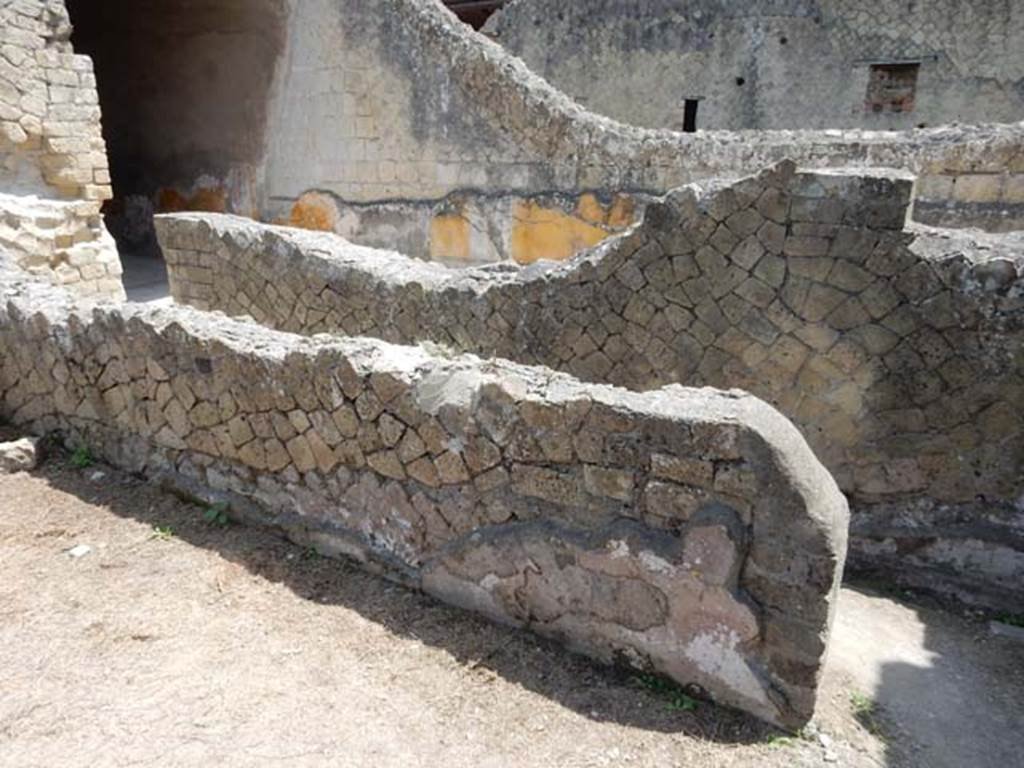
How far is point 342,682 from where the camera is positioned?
8.24ft

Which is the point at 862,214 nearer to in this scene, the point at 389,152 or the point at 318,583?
the point at 318,583

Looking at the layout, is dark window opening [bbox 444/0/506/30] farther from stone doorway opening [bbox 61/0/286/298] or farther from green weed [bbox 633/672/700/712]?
green weed [bbox 633/672/700/712]

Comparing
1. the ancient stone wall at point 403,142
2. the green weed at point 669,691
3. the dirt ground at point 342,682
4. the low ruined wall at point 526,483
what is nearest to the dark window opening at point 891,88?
the ancient stone wall at point 403,142

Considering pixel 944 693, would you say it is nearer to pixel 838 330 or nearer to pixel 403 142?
pixel 838 330

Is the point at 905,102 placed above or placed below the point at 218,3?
below

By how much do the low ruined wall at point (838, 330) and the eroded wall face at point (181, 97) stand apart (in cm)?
642

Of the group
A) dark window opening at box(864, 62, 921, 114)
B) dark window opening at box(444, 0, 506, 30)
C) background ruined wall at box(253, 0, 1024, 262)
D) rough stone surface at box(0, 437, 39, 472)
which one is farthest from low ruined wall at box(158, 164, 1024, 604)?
dark window opening at box(444, 0, 506, 30)

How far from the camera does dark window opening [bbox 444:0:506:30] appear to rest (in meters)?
15.9

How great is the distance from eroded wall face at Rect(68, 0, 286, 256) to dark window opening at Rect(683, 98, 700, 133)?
644cm

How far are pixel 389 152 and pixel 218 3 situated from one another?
359 cm

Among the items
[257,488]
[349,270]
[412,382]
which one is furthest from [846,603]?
[349,270]

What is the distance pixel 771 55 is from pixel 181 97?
8.88 metres

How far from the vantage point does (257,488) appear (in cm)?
336

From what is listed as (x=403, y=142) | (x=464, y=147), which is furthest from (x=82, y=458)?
(x=403, y=142)
